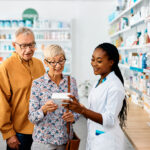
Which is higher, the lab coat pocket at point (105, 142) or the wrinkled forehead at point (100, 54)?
the wrinkled forehead at point (100, 54)

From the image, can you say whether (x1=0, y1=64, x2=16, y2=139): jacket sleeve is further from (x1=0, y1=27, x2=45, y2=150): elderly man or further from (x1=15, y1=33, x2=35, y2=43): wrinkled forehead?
(x1=15, y1=33, x2=35, y2=43): wrinkled forehead

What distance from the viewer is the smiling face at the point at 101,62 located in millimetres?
1537

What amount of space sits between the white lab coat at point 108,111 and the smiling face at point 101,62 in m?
0.06

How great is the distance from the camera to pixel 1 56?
649 centimetres

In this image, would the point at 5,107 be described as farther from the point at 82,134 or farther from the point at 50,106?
the point at 82,134

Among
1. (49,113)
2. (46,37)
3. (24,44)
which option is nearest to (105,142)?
(49,113)

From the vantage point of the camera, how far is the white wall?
645 cm

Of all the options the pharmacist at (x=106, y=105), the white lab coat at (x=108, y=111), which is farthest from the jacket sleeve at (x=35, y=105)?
the white lab coat at (x=108, y=111)

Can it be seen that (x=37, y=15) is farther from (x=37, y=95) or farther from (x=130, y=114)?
(x=37, y=95)

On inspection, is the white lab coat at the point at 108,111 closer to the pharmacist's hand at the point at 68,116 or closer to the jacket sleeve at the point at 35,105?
the pharmacist's hand at the point at 68,116

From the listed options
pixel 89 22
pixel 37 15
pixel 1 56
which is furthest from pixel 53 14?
pixel 1 56

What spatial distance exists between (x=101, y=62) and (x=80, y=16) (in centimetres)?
527

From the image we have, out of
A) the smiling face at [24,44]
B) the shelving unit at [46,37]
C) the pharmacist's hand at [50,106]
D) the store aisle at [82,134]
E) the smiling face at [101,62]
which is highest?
the shelving unit at [46,37]

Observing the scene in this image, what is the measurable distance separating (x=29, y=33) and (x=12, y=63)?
12.0 inches
